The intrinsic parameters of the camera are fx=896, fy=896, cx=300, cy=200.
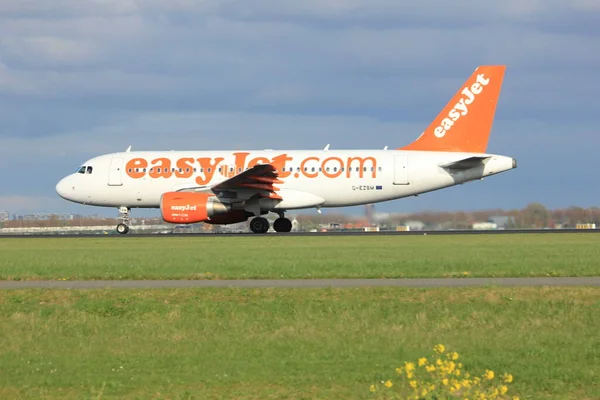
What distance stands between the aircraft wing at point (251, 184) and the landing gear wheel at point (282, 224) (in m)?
3.04

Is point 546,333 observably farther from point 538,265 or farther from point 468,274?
point 538,265

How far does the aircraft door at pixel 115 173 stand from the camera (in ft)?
153

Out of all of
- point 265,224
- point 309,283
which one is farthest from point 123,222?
point 309,283

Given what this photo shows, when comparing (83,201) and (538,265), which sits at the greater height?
(83,201)

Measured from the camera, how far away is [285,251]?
3125 centimetres

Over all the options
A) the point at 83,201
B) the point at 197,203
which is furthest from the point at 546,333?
the point at 83,201

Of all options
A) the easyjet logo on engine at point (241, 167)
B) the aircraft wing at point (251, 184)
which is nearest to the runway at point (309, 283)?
the aircraft wing at point (251, 184)

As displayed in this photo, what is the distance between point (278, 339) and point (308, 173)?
A: 30481 millimetres

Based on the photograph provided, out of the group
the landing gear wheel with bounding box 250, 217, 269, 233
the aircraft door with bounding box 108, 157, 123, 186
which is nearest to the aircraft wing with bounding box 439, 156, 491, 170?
the landing gear wheel with bounding box 250, 217, 269, 233

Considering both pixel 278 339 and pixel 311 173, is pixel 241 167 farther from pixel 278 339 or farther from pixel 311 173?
pixel 278 339

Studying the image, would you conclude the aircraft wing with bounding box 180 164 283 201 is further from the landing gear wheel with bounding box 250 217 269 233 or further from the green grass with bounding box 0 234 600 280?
the green grass with bounding box 0 234 600 280

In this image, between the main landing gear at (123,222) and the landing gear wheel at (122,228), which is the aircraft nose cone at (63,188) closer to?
the main landing gear at (123,222)

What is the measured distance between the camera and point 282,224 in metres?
46.6

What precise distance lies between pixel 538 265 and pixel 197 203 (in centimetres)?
2125
